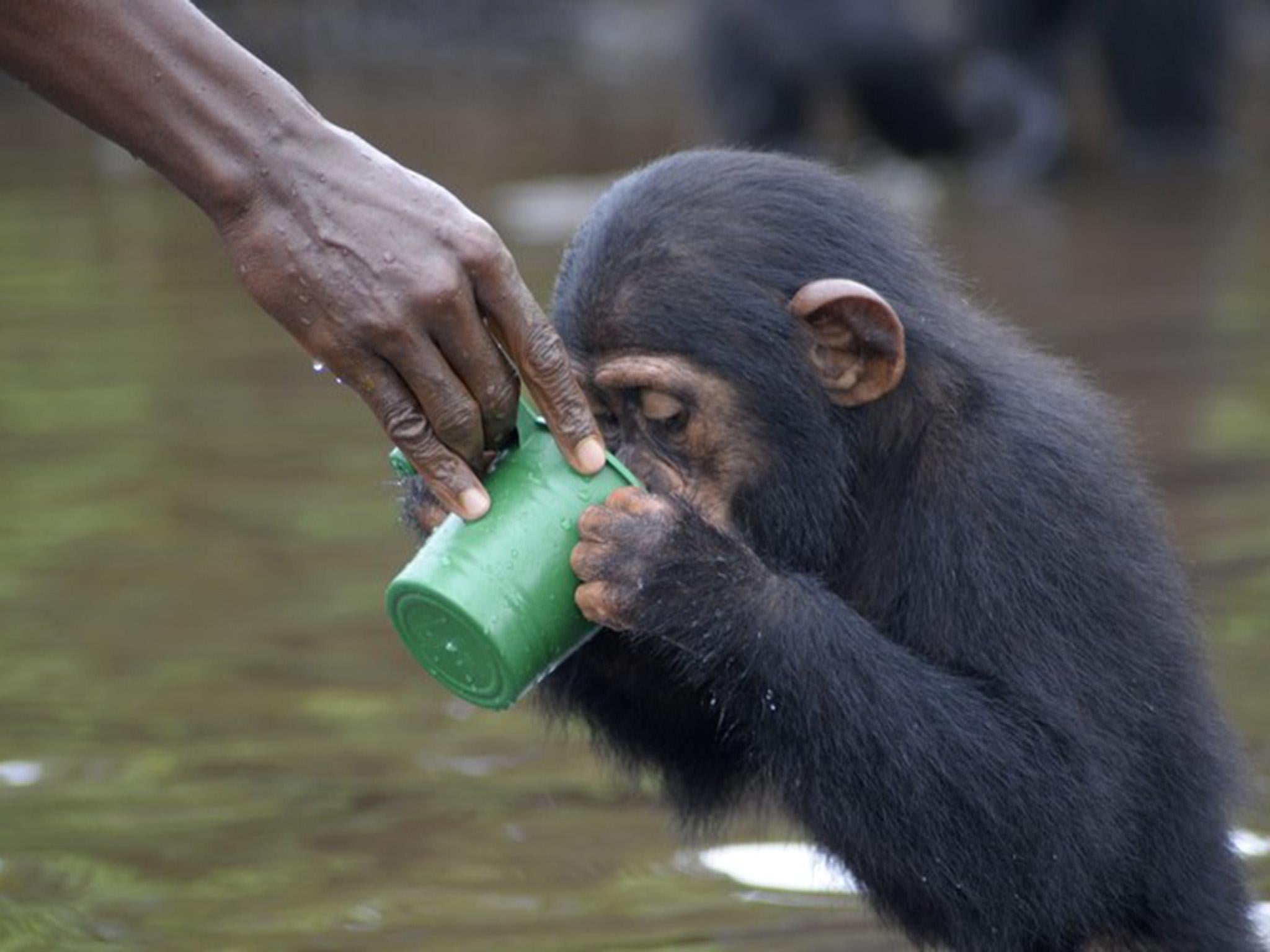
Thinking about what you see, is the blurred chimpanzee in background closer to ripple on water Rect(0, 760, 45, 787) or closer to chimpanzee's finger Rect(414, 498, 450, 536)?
ripple on water Rect(0, 760, 45, 787)

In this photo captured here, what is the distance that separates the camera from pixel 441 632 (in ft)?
11.1

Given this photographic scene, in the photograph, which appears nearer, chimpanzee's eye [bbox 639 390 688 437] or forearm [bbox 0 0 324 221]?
forearm [bbox 0 0 324 221]

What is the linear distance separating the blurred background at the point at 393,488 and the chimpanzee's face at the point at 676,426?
0.81 metres

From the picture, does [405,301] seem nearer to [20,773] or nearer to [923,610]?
[923,610]

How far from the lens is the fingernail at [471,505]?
335 centimetres

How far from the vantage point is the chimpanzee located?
3.52 m

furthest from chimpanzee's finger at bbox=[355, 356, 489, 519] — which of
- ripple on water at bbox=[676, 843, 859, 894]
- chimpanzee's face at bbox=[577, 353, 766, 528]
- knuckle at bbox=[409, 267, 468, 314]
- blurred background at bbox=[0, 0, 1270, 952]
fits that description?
ripple on water at bbox=[676, 843, 859, 894]

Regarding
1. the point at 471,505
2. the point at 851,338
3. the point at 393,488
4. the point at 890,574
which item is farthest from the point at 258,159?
the point at 393,488

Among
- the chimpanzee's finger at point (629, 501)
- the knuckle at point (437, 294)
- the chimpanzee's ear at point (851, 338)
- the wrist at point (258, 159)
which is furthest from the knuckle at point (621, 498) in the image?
the wrist at point (258, 159)

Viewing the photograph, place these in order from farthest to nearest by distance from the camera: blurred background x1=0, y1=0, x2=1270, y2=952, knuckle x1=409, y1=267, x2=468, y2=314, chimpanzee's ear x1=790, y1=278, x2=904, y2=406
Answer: blurred background x1=0, y1=0, x2=1270, y2=952 → chimpanzee's ear x1=790, y1=278, x2=904, y2=406 → knuckle x1=409, y1=267, x2=468, y2=314

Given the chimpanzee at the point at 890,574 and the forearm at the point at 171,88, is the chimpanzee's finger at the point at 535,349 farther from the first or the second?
the forearm at the point at 171,88

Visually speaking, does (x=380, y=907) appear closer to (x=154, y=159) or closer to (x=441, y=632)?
(x=441, y=632)

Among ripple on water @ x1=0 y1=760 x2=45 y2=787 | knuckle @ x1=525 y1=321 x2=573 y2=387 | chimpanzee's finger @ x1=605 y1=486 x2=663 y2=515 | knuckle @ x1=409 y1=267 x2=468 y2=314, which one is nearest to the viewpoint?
knuckle @ x1=409 y1=267 x2=468 y2=314

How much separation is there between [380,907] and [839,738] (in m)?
1.09
